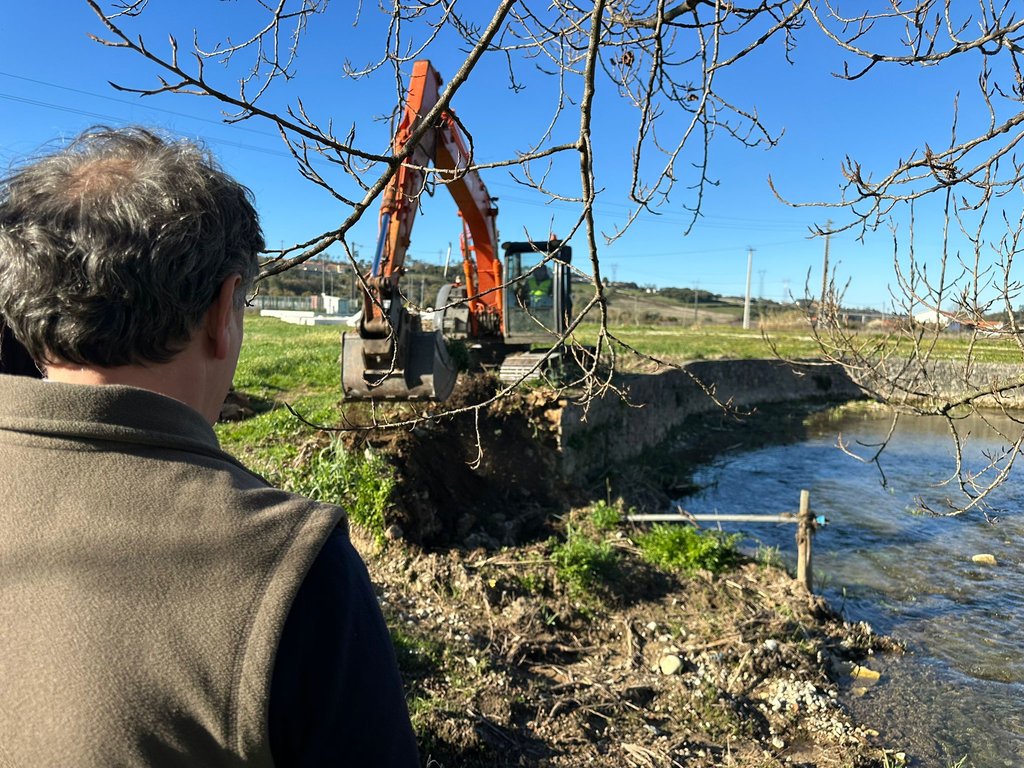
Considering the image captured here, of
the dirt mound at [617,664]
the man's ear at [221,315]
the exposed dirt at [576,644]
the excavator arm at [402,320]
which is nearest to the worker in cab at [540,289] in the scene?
the exposed dirt at [576,644]

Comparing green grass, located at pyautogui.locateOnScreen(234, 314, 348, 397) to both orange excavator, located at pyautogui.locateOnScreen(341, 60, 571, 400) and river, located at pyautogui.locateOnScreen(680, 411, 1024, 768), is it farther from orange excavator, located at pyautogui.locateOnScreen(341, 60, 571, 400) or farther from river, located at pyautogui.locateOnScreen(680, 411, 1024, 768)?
river, located at pyautogui.locateOnScreen(680, 411, 1024, 768)

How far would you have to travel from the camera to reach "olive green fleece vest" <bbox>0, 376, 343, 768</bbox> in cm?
97

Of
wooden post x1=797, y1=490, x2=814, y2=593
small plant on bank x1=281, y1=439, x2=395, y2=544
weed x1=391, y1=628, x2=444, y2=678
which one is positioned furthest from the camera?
wooden post x1=797, y1=490, x2=814, y2=593

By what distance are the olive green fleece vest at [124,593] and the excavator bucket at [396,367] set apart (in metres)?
4.46

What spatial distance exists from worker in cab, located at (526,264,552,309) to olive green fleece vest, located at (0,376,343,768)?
10.8 meters

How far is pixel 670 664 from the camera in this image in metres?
5.98

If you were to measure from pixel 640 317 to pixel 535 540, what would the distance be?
4442 centimetres

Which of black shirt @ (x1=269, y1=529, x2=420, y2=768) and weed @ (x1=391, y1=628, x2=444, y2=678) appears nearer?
black shirt @ (x1=269, y1=529, x2=420, y2=768)

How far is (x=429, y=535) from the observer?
7680 mm

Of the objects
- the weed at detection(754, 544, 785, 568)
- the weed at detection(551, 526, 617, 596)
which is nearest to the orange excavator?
the weed at detection(551, 526, 617, 596)

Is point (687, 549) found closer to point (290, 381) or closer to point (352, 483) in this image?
point (352, 483)

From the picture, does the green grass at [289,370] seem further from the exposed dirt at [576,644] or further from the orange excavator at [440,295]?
the exposed dirt at [576,644]

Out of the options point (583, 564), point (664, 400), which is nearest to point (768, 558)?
point (583, 564)

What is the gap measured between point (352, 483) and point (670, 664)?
332cm
